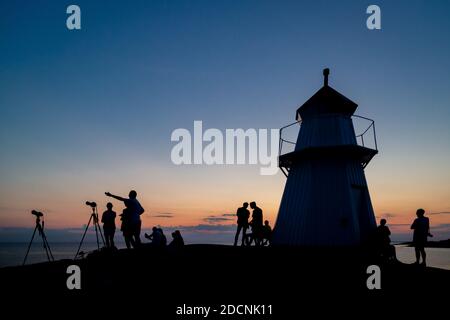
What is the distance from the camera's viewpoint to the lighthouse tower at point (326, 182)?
15.8 m

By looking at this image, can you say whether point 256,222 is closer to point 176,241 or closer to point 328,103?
point 176,241

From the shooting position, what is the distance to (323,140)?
17.2 metres

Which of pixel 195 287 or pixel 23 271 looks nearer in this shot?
pixel 195 287

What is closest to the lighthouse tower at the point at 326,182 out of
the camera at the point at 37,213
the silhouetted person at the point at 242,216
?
the silhouetted person at the point at 242,216

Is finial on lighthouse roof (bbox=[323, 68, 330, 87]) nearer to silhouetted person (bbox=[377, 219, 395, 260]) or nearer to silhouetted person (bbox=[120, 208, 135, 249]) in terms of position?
silhouetted person (bbox=[377, 219, 395, 260])

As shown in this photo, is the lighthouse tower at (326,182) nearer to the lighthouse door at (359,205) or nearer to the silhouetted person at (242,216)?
the lighthouse door at (359,205)

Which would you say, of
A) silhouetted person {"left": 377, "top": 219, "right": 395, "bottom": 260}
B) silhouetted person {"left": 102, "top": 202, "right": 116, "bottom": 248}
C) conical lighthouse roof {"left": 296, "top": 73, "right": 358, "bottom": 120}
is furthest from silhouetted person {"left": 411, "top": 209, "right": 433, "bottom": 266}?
silhouetted person {"left": 102, "top": 202, "right": 116, "bottom": 248}

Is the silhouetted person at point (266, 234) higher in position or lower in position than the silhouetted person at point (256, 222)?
lower

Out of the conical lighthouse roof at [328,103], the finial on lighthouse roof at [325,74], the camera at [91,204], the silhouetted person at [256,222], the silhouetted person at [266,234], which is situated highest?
the finial on lighthouse roof at [325,74]

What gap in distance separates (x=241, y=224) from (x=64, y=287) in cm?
874

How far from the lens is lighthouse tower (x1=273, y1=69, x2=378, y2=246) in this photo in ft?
51.8

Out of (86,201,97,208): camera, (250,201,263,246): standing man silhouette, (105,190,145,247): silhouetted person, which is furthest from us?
(250,201,263,246): standing man silhouette
